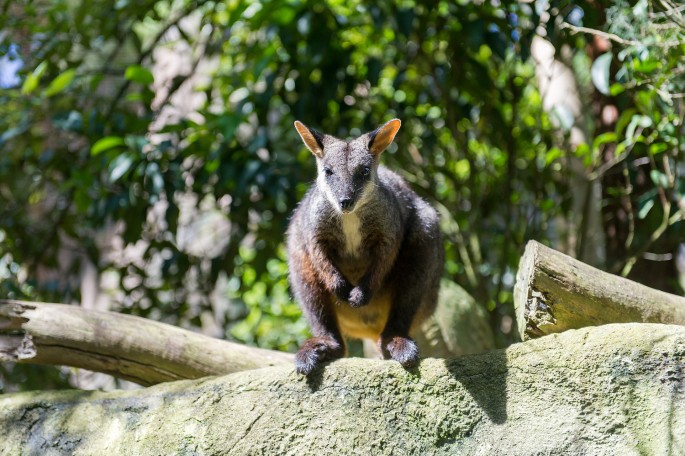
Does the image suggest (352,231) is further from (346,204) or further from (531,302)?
(531,302)

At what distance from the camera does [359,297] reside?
491 centimetres

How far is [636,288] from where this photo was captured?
4500mm

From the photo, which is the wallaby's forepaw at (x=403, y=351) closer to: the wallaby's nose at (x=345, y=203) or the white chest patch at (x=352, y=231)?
the white chest patch at (x=352, y=231)

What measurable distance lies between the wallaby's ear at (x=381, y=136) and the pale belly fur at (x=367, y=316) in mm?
997

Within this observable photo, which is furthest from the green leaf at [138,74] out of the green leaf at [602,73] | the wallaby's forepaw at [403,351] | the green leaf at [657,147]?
the green leaf at [657,147]

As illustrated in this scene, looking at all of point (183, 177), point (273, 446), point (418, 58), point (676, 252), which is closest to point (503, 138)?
point (418, 58)

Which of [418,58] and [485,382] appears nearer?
[485,382]

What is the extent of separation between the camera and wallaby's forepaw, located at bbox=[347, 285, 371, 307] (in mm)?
4906

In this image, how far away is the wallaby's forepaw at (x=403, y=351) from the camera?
447 cm

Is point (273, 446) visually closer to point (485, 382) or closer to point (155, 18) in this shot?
point (485, 382)

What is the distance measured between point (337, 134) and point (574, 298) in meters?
4.23

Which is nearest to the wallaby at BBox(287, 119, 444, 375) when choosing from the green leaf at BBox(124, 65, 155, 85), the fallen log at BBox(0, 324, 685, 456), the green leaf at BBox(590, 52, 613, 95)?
the fallen log at BBox(0, 324, 685, 456)

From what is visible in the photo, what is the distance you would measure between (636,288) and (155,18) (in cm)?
540

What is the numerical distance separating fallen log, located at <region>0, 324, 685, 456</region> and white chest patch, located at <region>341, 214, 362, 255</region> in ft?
3.03
